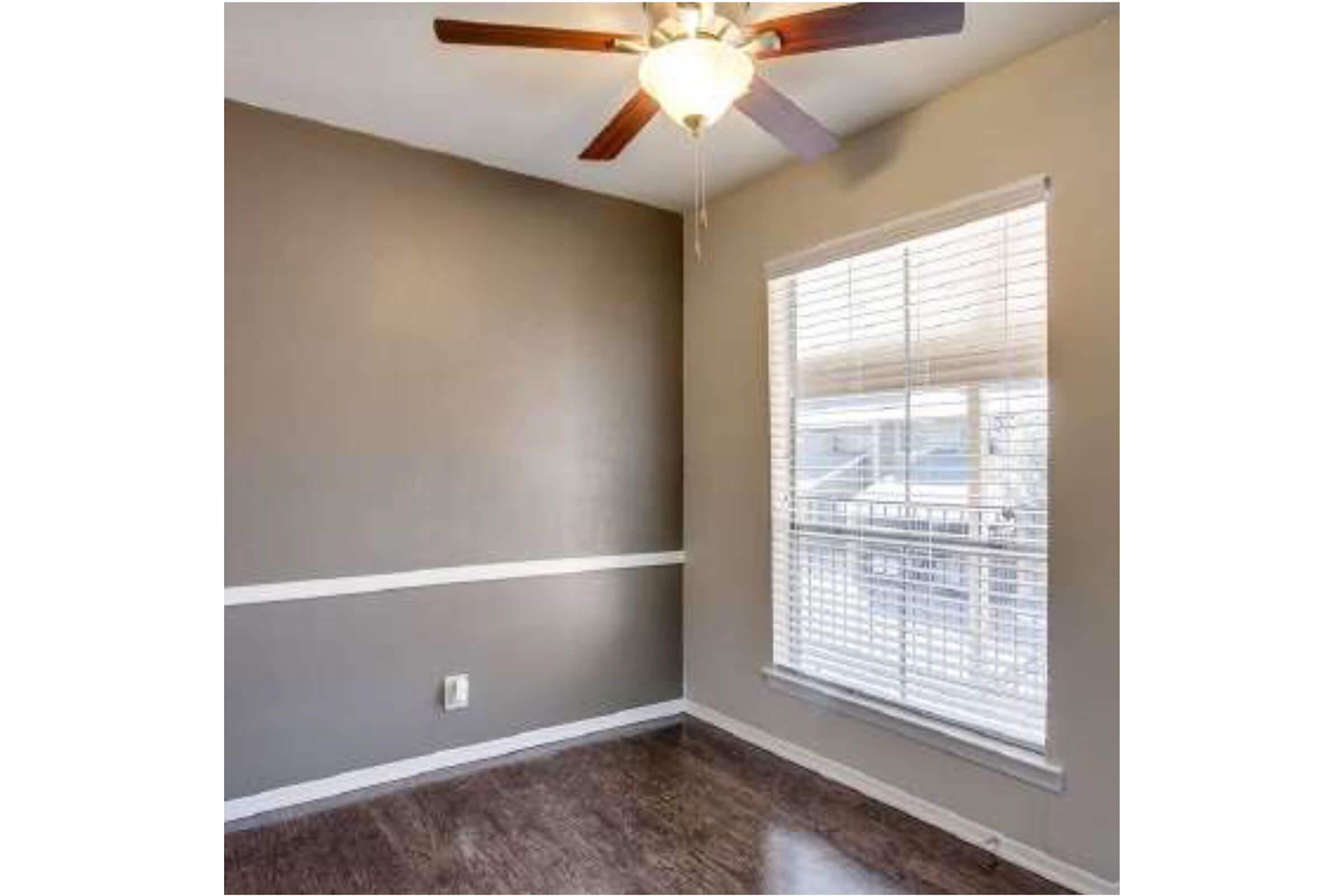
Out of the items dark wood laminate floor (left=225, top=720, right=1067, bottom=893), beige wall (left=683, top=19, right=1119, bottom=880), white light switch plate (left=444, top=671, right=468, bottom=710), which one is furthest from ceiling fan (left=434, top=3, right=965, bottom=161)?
white light switch plate (left=444, top=671, right=468, bottom=710)

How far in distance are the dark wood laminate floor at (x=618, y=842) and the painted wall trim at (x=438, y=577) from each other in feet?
2.40

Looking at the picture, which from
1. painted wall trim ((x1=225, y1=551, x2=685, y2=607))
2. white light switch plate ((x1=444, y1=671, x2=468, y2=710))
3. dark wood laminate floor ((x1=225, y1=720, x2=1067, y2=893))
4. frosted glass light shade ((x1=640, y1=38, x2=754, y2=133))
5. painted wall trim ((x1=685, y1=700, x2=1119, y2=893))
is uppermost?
frosted glass light shade ((x1=640, y1=38, x2=754, y2=133))

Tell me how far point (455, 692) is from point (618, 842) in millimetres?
932

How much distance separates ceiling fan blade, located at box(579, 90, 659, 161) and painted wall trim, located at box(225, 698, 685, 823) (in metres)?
2.26

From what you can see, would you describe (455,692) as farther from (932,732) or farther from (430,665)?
(932,732)

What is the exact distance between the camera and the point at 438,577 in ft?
9.50

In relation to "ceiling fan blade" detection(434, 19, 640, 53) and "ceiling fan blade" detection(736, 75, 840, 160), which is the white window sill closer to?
"ceiling fan blade" detection(736, 75, 840, 160)

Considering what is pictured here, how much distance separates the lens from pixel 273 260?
2557mm

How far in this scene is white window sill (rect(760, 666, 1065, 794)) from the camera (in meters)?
2.16

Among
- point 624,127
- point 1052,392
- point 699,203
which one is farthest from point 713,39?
point 699,203
